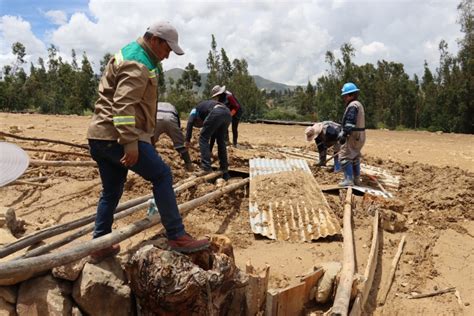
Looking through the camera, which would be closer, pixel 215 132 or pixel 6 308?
pixel 6 308

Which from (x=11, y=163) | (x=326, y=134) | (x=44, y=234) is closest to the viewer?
(x=11, y=163)

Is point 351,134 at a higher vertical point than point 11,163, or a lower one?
lower

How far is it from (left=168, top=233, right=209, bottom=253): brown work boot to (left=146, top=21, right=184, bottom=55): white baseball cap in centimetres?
133

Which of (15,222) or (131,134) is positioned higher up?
(131,134)

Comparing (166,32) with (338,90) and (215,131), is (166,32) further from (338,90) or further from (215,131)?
(338,90)

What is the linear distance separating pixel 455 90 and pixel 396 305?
81.9 ft

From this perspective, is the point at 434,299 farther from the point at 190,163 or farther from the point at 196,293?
the point at 190,163

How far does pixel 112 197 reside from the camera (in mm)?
3121

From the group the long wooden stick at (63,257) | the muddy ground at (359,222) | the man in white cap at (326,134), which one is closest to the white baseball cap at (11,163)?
the long wooden stick at (63,257)

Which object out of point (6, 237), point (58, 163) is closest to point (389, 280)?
point (6, 237)

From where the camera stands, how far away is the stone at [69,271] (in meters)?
2.86

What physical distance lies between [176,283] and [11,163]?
4.06 ft

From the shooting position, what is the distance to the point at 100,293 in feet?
9.46

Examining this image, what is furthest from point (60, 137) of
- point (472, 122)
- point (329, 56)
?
point (329, 56)
